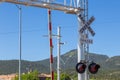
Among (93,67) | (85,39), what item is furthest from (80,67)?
(85,39)

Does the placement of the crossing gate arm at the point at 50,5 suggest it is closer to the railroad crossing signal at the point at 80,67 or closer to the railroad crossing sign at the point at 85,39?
the railroad crossing sign at the point at 85,39

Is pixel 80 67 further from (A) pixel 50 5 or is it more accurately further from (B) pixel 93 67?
(A) pixel 50 5

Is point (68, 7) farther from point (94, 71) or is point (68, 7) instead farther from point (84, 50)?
point (94, 71)

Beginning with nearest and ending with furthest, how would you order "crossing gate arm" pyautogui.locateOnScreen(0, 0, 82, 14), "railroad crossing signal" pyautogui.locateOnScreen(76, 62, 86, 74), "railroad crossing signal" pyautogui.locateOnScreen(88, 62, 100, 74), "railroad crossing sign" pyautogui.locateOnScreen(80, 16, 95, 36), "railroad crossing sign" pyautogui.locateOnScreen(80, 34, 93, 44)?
"railroad crossing signal" pyautogui.locateOnScreen(76, 62, 86, 74)
"railroad crossing signal" pyautogui.locateOnScreen(88, 62, 100, 74)
"railroad crossing sign" pyautogui.locateOnScreen(80, 16, 95, 36)
"crossing gate arm" pyautogui.locateOnScreen(0, 0, 82, 14)
"railroad crossing sign" pyautogui.locateOnScreen(80, 34, 93, 44)

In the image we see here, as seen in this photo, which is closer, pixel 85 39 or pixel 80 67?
pixel 80 67

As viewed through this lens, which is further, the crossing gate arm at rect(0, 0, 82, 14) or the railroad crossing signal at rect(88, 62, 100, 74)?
the crossing gate arm at rect(0, 0, 82, 14)

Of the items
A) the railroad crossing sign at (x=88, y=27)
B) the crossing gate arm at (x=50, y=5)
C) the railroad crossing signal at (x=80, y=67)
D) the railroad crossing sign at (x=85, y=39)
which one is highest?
the crossing gate arm at (x=50, y=5)

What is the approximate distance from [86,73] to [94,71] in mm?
620

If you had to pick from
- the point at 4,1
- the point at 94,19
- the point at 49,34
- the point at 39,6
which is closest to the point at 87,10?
the point at 94,19

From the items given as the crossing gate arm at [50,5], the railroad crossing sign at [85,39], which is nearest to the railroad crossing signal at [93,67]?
the railroad crossing sign at [85,39]

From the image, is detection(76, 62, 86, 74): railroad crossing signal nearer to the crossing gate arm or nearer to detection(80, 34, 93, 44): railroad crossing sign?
detection(80, 34, 93, 44): railroad crossing sign

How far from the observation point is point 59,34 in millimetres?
37156

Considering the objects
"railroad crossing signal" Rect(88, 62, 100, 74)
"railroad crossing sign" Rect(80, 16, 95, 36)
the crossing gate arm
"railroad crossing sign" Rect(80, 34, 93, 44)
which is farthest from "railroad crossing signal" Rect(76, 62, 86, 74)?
the crossing gate arm

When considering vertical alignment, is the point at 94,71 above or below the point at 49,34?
below
